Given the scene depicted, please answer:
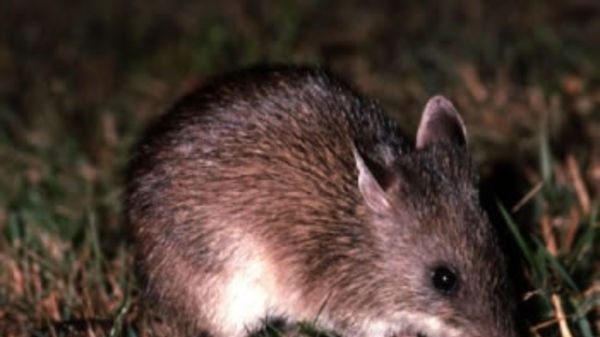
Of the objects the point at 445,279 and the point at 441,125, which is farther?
the point at 441,125

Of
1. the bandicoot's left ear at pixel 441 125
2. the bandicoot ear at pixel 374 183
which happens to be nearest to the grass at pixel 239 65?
the bandicoot's left ear at pixel 441 125

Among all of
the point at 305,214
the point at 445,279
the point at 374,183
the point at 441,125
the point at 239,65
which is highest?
the point at 239,65

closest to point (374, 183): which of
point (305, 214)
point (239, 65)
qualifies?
point (305, 214)

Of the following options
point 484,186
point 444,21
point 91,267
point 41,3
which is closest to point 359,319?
point 91,267

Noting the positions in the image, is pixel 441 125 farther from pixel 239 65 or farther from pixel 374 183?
pixel 239 65

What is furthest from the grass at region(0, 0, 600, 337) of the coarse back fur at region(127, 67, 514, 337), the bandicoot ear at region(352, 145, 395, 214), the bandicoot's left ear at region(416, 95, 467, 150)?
the bandicoot ear at region(352, 145, 395, 214)

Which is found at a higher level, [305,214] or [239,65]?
[239,65]
